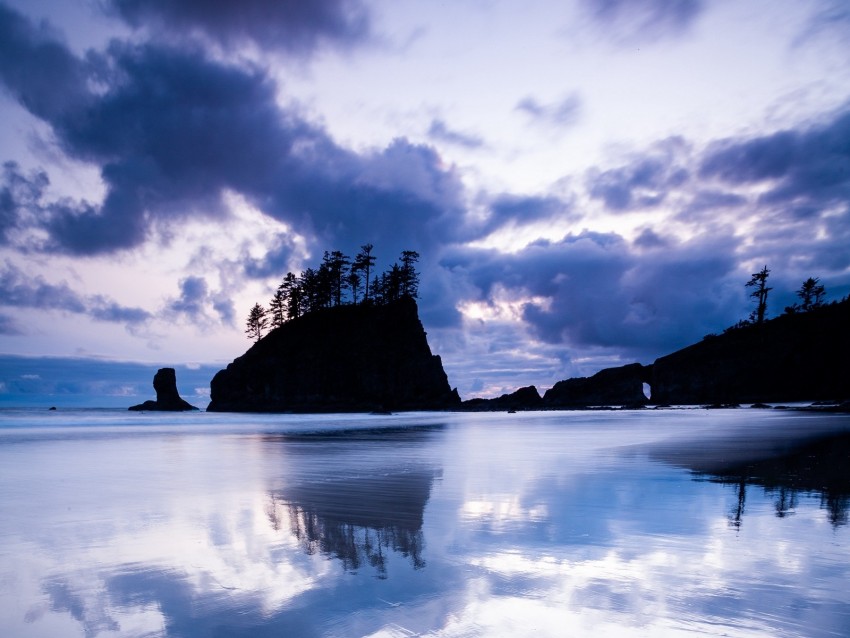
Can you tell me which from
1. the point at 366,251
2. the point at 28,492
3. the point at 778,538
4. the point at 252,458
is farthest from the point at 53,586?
the point at 366,251

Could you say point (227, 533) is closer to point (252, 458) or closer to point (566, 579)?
point (566, 579)

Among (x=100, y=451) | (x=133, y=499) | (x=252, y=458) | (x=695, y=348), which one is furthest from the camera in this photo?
(x=695, y=348)

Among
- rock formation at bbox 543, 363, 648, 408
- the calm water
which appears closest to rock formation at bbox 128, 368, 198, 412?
rock formation at bbox 543, 363, 648, 408

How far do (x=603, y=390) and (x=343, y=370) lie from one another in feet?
135

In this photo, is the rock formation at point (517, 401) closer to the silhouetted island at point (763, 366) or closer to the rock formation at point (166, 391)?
the silhouetted island at point (763, 366)

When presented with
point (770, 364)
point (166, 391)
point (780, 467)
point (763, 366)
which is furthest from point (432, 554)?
point (166, 391)

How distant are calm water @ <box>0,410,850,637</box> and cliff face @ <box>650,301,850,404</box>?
59600 mm

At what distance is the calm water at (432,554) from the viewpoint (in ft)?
11.7

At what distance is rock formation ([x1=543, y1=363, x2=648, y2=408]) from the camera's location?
82.2 meters

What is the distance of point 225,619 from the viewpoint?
362cm

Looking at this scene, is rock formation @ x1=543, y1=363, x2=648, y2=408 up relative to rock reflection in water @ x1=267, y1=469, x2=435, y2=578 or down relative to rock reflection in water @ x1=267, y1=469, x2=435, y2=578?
up

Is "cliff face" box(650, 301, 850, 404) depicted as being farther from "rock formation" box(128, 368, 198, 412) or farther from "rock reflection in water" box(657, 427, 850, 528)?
"rock formation" box(128, 368, 198, 412)

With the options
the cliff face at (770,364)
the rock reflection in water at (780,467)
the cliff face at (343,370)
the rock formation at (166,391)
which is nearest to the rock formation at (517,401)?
the cliff face at (343,370)

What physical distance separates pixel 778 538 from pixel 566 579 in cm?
272
